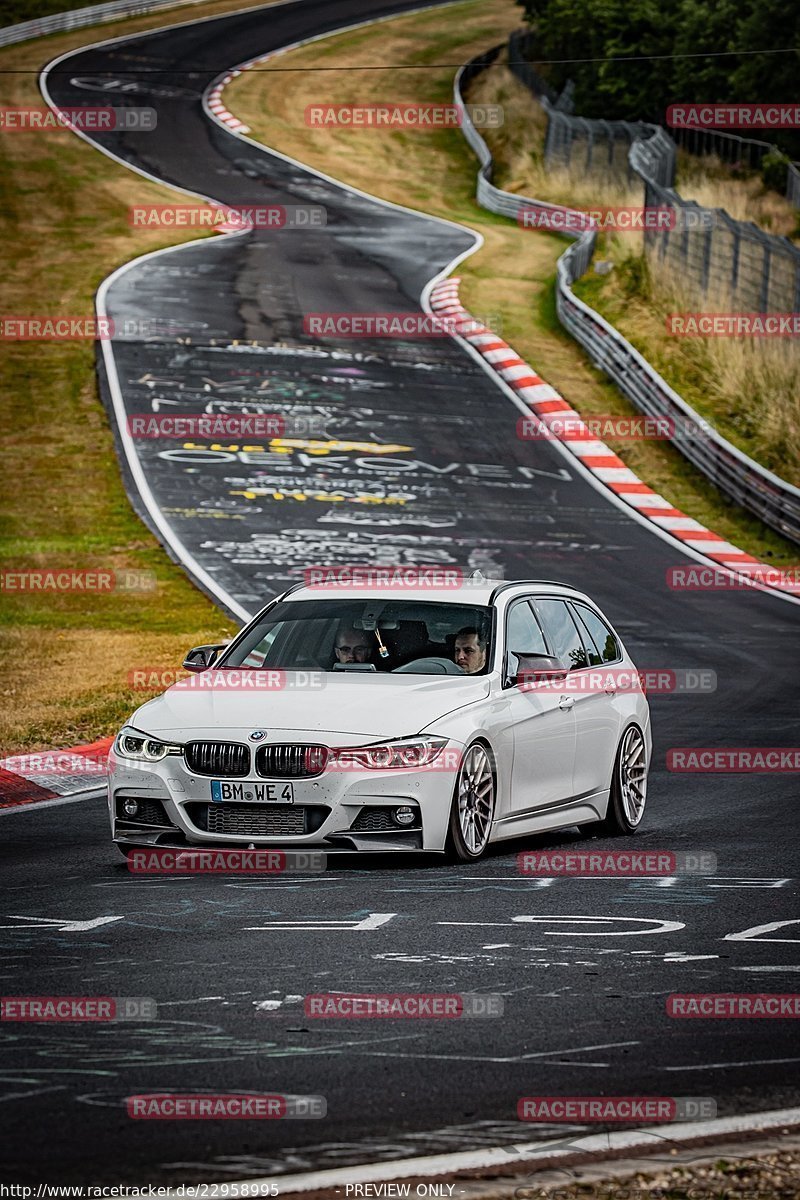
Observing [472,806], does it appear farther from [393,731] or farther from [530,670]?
[530,670]

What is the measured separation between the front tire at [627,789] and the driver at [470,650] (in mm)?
1361

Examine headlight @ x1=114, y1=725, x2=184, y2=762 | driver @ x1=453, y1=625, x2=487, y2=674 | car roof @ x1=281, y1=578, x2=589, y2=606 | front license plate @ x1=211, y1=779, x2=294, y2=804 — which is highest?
car roof @ x1=281, y1=578, x2=589, y2=606

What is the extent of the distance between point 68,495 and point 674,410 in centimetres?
1047

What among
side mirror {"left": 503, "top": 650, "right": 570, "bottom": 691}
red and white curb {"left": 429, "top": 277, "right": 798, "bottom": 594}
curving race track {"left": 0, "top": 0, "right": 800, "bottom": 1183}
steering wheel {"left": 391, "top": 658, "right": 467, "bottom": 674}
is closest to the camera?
curving race track {"left": 0, "top": 0, "right": 800, "bottom": 1183}

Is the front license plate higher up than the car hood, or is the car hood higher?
the car hood

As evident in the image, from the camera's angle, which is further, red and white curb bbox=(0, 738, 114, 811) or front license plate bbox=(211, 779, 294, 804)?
red and white curb bbox=(0, 738, 114, 811)

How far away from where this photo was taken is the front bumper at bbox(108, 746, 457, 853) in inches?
396

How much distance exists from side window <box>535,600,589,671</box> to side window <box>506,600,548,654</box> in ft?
0.40

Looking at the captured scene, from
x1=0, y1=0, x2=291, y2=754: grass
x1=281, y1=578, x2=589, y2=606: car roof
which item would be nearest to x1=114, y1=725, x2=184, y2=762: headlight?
x1=281, y1=578, x2=589, y2=606: car roof

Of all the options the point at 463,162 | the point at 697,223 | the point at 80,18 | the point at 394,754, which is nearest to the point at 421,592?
the point at 394,754

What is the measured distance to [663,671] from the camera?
19.5 meters

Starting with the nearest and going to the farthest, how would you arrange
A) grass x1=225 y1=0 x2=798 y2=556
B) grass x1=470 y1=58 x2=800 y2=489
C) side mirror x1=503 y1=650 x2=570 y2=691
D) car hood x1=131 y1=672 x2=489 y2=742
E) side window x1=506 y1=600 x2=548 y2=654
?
car hood x1=131 y1=672 x2=489 y2=742 < side mirror x1=503 y1=650 x2=570 y2=691 < side window x1=506 y1=600 x2=548 y2=654 < grass x1=470 y1=58 x2=800 y2=489 < grass x1=225 y1=0 x2=798 y2=556

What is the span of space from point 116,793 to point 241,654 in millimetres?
1467

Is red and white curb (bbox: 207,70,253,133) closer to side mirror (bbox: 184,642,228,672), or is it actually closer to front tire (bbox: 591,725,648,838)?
front tire (bbox: 591,725,648,838)
